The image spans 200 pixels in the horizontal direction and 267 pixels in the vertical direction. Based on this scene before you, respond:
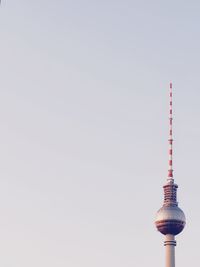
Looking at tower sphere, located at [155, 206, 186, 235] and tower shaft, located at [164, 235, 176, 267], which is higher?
tower sphere, located at [155, 206, 186, 235]

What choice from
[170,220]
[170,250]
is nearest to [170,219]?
[170,220]

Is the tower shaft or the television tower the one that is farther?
the tower shaft

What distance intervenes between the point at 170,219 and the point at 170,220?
228mm

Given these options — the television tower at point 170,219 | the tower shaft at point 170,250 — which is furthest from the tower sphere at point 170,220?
the tower shaft at point 170,250

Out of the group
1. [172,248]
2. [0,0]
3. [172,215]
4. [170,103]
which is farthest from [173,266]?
[0,0]

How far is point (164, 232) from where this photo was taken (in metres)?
116

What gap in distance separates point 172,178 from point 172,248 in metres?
16.4

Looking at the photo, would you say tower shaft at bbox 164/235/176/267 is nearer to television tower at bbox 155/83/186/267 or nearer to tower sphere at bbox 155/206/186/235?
television tower at bbox 155/83/186/267

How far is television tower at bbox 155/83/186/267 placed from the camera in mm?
112375

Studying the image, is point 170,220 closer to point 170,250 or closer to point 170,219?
point 170,219

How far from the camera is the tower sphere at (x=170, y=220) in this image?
11206cm

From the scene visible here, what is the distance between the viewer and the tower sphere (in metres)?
112

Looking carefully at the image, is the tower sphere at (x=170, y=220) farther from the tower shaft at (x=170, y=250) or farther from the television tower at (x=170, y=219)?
the tower shaft at (x=170, y=250)

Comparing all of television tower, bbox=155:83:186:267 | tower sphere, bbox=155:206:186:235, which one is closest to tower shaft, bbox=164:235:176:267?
television tower, bbox=155:83:186:267
